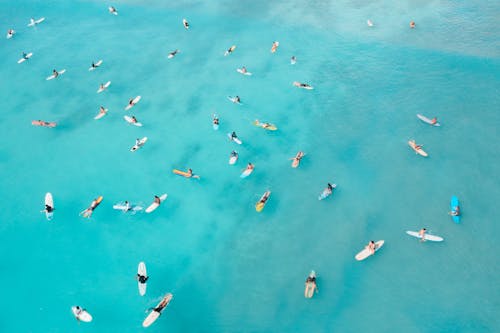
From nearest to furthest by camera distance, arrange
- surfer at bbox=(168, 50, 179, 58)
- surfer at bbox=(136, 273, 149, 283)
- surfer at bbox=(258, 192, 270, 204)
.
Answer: surfer at bbox=(136, 273, 149, 283), surfer at bbox=(258, 192, 270, 204), surfer at bbox=(168, 50, 179, 58)

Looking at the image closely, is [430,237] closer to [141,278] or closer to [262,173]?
[262,173]

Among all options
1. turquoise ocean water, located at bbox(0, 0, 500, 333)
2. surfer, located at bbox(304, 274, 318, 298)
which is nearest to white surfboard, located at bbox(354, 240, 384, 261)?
turquoise ocean water, located at bbox(0, 0, 500, 333)

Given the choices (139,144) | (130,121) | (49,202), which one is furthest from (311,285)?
(130,121)

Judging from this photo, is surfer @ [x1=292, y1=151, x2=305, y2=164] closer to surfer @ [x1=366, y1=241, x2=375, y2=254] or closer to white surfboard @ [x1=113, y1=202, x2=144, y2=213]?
surfer @ [x1=366, y1=241, x2=375, y2=254]

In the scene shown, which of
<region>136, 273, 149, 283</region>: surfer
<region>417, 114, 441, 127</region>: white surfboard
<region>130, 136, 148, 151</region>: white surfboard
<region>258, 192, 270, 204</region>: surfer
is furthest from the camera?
<region>130, 136, 148, 151</region>: white surfboard

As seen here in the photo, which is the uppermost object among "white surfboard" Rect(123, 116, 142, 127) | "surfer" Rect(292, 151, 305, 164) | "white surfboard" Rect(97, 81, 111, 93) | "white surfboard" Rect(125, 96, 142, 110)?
"white surfboard" Rect(97, 81, 111, 93)

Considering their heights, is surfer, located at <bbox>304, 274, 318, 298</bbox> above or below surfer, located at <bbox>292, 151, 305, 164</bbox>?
below

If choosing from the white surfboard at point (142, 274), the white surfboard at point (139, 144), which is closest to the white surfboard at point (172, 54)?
the white surfboard at point (139, 144)

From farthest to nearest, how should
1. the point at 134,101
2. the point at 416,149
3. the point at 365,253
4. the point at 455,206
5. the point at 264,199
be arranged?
the point at 134,101, the point at 416,149, the point at 264,199, the point at 455,206, the point at 365,253

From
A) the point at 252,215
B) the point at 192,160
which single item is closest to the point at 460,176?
the point at 252,215
